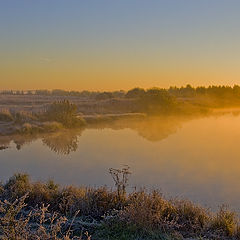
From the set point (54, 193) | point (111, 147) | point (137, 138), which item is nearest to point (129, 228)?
point (54, 193)

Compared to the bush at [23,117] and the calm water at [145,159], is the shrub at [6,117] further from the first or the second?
the calm water at [145,159]

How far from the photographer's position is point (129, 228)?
169 inches

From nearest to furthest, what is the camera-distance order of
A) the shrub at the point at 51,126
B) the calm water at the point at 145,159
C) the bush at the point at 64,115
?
the calm water at the point at 145,159 → the shrub at the point at 51,126 → the bush at the point at 64,115

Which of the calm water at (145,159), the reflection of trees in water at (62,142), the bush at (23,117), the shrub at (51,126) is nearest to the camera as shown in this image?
the calm water at (145,159)

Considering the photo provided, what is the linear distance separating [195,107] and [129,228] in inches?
1223

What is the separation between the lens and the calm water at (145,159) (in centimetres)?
822

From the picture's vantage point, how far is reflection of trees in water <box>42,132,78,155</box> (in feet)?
43.8

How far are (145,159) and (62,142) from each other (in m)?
4.85

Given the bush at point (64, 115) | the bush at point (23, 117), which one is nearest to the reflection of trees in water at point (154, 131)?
the bush at point (64, 115)

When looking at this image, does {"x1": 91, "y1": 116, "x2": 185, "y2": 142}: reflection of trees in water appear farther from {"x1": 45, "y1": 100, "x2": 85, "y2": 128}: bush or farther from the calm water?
{"x1": 45, "y1": 100, "x2": 85, "y2": 128}: bush

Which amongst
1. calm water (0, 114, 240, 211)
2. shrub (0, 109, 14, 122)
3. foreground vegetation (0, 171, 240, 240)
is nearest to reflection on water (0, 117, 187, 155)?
calm water (0, 114, 240, 211)

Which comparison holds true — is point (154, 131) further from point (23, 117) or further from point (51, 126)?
point (23, 117)

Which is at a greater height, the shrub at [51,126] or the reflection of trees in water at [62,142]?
the shrub at [51,126]

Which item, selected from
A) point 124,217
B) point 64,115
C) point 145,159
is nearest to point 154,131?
point 64,115
